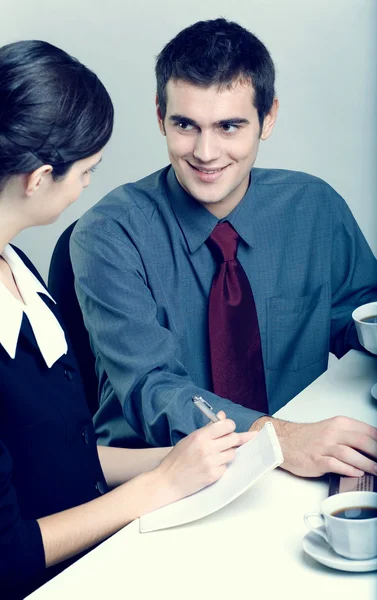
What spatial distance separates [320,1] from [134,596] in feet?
6.54

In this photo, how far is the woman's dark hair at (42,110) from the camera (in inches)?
45.2

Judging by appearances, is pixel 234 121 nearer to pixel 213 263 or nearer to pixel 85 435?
pixel 213 263

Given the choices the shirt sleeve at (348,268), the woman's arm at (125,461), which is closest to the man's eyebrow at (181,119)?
the shirt sleeve at (348,268)

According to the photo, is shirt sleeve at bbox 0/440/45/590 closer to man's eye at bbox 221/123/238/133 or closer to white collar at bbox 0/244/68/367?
white collar at bbox 0/244/68/367

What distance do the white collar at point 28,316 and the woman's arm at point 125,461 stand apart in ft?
0.73

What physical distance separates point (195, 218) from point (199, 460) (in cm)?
70

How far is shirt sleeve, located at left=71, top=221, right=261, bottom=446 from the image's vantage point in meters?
1.41

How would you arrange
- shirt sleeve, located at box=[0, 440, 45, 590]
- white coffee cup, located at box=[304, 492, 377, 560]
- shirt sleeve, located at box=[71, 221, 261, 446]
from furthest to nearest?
1. shirt sleeve, located at box=[71, 221, 261, 446]
2. shirt sleeve, located at box=[0, 440, 45, 590]
3. white coffee cup, located at box=[304, 492, 377, 560]

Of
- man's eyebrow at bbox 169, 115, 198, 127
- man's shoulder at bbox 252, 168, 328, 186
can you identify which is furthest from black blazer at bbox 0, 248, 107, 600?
man's shoulder at bbox 252, 168, 328, 186

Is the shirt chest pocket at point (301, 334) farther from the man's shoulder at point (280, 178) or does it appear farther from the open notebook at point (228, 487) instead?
the open notebook at point (228, 487)

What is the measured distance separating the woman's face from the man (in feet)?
1.10

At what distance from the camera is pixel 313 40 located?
8.18 feet

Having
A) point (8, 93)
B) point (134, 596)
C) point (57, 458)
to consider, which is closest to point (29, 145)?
point (8, 93)

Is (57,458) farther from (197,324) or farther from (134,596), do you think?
(197,324)
